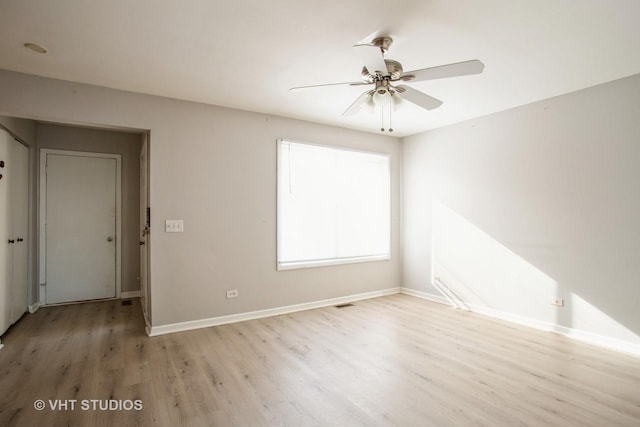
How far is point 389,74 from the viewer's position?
95.3 inches

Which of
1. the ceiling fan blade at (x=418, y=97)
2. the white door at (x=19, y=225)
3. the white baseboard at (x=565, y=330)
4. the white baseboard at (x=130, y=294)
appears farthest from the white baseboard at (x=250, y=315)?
the ceiling fan blade at (x=418, y=97)

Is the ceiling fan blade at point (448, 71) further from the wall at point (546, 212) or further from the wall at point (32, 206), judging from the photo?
the wall at point (32, 206)

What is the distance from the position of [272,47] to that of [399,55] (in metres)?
1.03

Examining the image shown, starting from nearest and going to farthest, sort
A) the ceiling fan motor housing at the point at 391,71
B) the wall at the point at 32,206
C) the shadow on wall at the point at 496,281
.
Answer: the ceiling fan motor housing at the point at 391,71 < the shadow on wall at the point at 496,281 < the wall at the point at 32,206

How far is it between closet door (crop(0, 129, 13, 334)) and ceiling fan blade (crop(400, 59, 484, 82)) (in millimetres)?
3984

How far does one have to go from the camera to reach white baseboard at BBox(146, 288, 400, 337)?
3.52 m

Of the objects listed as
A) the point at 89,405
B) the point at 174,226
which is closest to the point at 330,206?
the point at 174,226

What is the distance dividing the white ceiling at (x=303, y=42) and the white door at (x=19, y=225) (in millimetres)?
1422

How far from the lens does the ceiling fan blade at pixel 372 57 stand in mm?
1989

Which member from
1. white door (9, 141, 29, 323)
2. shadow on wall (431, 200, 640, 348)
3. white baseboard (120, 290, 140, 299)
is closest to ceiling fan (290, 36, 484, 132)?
shadow on wall (431, 200, 640, 348)

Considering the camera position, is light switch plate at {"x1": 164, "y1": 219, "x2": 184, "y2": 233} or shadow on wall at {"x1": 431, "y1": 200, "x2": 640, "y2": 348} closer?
shadow on wall at {"x1": 431, "y1": 200, "x2": 640, "y2": 348}

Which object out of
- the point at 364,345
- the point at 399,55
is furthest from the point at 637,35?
the point at 364,345

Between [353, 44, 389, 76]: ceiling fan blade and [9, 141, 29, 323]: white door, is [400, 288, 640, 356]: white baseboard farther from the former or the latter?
[9, 141, 29, 323]: white door

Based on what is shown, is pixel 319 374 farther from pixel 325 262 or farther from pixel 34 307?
pixel 34 307
